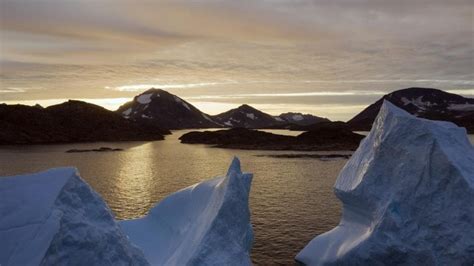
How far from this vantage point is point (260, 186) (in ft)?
152

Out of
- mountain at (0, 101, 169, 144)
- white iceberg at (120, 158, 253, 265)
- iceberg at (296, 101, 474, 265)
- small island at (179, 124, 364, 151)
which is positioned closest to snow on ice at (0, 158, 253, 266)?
white iceberg at (120, 158, 253, 265)

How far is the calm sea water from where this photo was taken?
26344mm

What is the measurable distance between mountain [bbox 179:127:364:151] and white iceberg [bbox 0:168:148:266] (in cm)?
8428

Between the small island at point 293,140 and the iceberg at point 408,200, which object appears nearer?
the iceberg at point 408,200

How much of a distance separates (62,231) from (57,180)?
1.57 m

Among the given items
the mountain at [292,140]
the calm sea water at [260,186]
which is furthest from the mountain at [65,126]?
the calm sea water at [260,186]

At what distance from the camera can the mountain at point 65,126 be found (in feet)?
414

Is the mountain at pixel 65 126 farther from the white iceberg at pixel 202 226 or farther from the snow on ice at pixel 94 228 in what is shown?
the snow on ice at pixel 94 228

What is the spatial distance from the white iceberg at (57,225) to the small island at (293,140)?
3318 inches

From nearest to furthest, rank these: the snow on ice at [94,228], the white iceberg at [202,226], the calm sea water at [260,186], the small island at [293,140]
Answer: the snow on ice at [94,228] → the white iceberg at [202,226] → the calm sea water at [260,186] → the small island at [293,140]

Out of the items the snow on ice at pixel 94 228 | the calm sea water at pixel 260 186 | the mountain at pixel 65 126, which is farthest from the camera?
the mountain at pixel 65 126

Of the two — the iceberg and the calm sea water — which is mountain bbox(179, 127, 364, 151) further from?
the iceberg

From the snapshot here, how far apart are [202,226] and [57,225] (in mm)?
7097

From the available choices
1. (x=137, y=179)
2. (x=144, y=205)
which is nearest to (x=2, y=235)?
(x=144, y=205)
